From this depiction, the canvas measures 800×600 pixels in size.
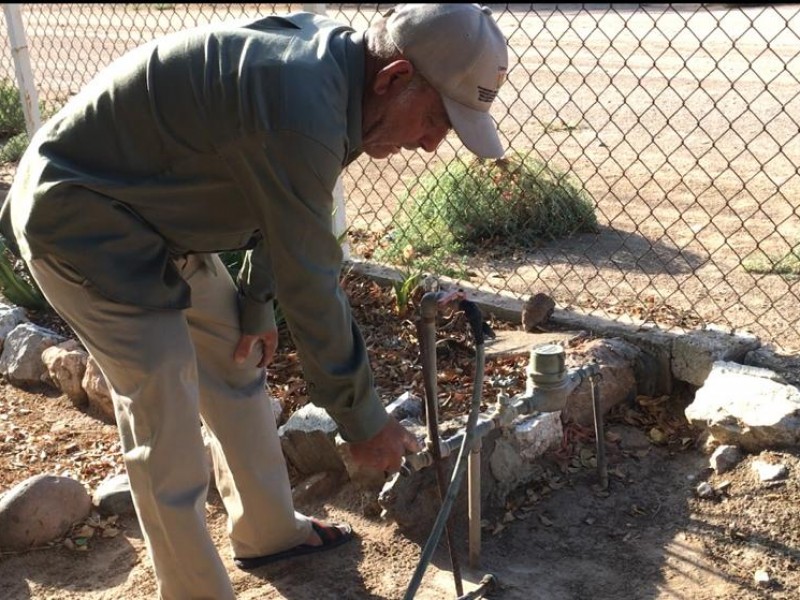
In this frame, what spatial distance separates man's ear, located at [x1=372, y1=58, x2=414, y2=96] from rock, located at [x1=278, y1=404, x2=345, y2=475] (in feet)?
5.27

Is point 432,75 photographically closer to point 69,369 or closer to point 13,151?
point 69,369

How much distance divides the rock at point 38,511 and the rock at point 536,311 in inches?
73.5

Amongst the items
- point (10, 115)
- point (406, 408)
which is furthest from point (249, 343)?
point (10, 115)

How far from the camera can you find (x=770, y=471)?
364cm

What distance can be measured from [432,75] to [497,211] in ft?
11.2

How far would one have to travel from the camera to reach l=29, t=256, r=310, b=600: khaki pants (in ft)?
9.18

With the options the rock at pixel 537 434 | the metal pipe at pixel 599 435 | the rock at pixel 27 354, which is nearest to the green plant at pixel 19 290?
the rock at pixel 27 354

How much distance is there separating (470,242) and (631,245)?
832mm

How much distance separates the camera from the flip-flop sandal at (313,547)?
3.51m

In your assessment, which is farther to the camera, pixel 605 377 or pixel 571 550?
pixel 605 377

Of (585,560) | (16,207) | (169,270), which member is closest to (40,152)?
(16,207)

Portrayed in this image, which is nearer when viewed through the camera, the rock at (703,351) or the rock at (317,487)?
the rock at (317,487)

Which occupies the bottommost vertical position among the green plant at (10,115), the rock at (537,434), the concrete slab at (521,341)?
the rock at (537,434)

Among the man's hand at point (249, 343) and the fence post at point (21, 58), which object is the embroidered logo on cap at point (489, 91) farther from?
the fence post at point (21, 58)
